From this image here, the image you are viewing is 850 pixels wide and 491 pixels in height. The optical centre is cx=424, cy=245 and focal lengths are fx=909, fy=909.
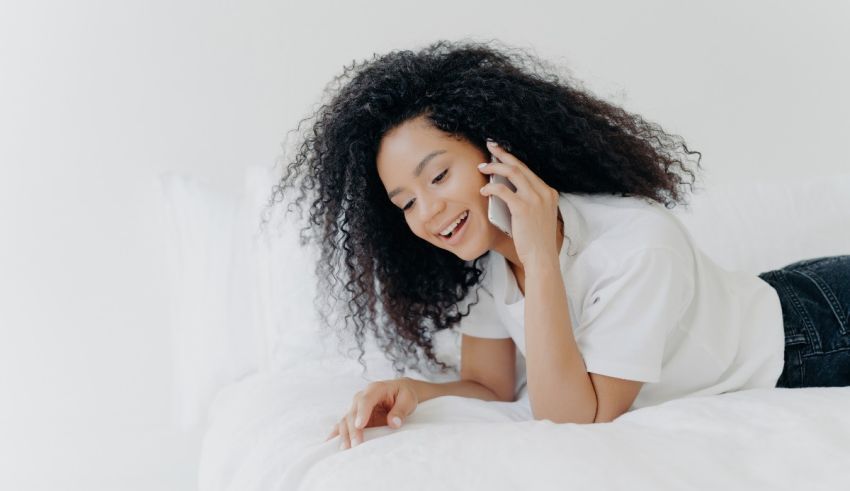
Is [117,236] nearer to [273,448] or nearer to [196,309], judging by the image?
[196,309]

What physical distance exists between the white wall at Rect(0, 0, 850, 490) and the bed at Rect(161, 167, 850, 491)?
10cm

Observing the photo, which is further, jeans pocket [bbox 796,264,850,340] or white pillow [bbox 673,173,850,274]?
white pillow [bbox 673,173,850,274]

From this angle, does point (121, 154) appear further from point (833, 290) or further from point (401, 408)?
point (833, 290)

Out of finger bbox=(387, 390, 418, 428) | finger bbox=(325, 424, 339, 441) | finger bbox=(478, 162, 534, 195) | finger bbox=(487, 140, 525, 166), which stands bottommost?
finger bbox=(325, 424, 339, 441)

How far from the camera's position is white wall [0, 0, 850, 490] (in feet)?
7.08

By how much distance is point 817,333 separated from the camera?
1580 millimetres

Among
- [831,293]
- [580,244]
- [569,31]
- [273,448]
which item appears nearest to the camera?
[273,448]

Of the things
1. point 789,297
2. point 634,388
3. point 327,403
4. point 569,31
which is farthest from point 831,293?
point 569,31

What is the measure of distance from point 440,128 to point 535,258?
267mm

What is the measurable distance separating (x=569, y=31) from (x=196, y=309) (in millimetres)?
1225

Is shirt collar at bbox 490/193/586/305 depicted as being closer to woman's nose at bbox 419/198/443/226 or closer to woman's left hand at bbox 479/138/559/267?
woman's left hand at bbox 479/138/559/267

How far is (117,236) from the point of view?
2236mm

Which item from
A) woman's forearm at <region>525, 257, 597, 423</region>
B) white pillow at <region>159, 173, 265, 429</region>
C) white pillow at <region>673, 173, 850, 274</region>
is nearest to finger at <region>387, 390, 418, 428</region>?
woman's forearm at <region>525, 257, 597, 423</region>

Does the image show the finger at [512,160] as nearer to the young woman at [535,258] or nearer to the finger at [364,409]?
the young woman at [535,258]
